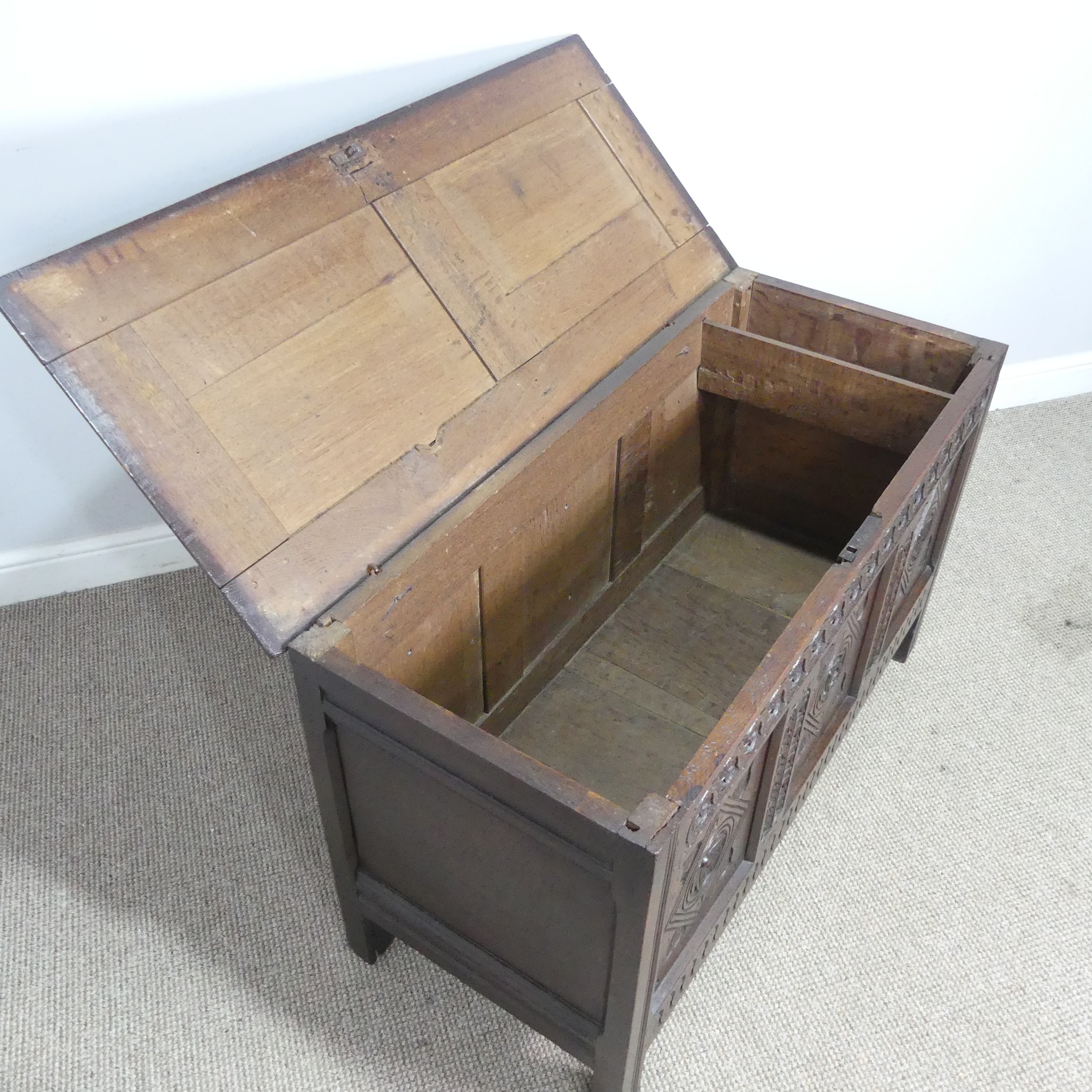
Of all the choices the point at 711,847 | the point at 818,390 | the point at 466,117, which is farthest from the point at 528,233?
the point at 711,847

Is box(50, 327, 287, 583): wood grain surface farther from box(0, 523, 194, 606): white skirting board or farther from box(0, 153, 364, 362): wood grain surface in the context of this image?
box(0, 523, 194, 606): white skirting board

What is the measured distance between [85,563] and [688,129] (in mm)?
1504

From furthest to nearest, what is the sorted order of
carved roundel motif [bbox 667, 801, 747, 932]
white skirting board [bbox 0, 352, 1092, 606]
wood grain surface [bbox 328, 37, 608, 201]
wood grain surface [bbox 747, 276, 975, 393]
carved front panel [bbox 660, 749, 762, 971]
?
white skirting board [bbox 0, 352, 1092, 606], wood grain surface [bbox 747, 276, 975, 393], wood grain surface [bbox 328, 37, 608, 201], carved roundel motif [bbox 667, 801, 747, 932], carved front panel [bbox 660, 749, 762, 971]

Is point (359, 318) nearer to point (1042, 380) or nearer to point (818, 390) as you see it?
point (818, 390)

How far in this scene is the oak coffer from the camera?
1.17 meters

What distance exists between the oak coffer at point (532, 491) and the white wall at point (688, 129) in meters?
0.23

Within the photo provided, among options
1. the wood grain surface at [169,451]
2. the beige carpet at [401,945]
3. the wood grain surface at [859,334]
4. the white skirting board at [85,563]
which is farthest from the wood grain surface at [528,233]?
the white skirting board at [85,563]

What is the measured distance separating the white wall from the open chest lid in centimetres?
23

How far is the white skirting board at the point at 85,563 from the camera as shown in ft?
7.02

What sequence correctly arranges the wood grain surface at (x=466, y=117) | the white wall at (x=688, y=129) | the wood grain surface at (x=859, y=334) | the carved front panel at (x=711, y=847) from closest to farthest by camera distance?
the carved front panel at (x=711, y=847) < the wood grain surface at (x=466, y=117) < the white wall at (x=688, y=129) < the wood grain surface at (x=859, y=334)

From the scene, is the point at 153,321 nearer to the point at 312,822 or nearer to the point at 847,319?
the point at 312,822

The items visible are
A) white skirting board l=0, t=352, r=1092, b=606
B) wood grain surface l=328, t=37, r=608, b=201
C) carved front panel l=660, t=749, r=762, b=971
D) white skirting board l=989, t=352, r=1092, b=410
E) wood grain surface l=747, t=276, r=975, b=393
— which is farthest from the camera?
white skirting board l=989, t=352, r=1092, b=410

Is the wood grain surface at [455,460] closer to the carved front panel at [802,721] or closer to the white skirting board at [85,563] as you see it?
the carved front panel at [802,721]

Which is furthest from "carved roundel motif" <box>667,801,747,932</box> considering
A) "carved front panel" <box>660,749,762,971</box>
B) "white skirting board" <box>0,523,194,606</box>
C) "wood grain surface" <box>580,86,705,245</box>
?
"white skirting board" <box>0,523,194,606</box>
